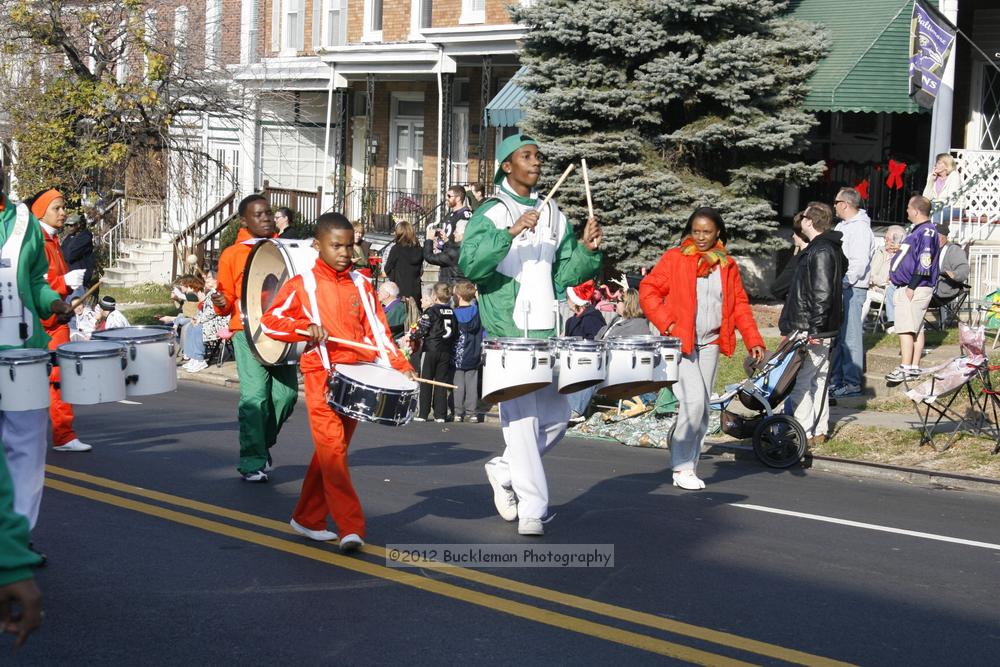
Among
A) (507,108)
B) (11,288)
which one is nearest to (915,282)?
(11,288)

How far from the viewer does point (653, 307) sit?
9922 millimetres

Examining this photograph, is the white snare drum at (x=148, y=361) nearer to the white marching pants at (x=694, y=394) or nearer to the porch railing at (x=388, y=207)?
the white marching pants at (x=694, y=394)

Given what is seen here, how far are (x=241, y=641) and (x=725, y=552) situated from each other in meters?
3.21

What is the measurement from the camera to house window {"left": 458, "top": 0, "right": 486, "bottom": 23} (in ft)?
91.7

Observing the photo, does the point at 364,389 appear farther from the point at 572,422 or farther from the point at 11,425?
the point at 572,422

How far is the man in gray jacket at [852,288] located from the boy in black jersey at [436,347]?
Result: 14.1 feet

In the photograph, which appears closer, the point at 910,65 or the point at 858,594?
the point at 858,594

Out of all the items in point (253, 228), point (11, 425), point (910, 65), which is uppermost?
point (910, 65)

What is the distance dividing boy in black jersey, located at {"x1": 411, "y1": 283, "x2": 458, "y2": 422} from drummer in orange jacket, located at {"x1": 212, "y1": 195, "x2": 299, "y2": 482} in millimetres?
5246

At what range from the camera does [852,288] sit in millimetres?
14617

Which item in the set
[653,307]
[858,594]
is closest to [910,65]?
[653,307]

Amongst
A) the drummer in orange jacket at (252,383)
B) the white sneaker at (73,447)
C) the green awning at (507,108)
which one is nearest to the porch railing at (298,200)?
the green awning at (507,108)

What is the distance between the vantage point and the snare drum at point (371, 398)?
24.4 ft

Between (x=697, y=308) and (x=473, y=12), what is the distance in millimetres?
19334
